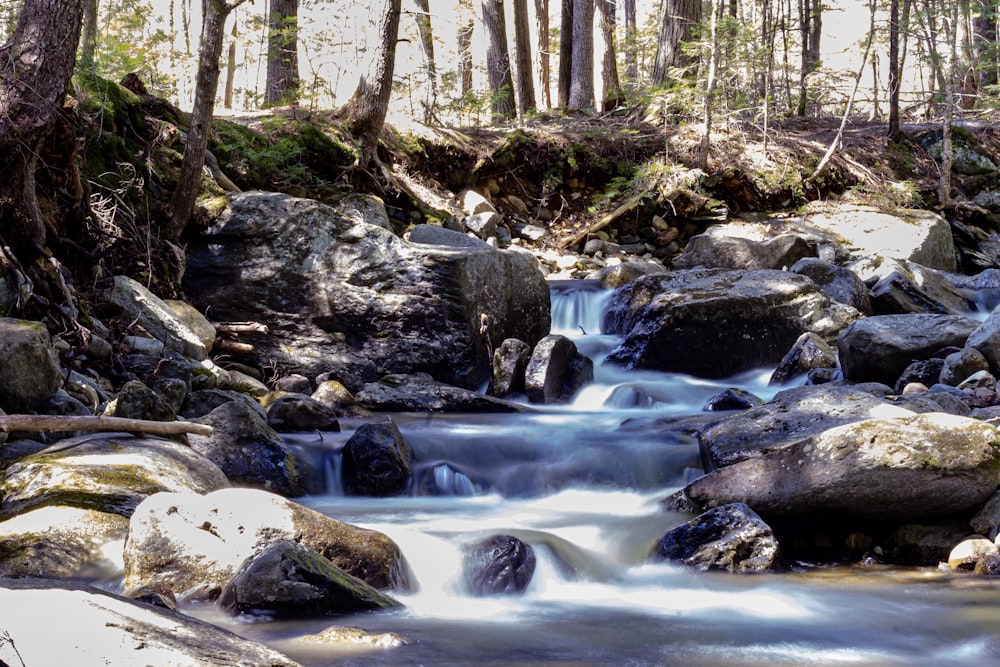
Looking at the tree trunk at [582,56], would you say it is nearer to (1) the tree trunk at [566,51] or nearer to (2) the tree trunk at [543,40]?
(1) the tree trunk at [566,51]

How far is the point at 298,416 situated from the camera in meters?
6.99

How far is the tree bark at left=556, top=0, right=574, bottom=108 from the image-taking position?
1883cm

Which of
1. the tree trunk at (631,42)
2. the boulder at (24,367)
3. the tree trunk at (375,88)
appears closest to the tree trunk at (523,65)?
the tree trunk at (631,42)

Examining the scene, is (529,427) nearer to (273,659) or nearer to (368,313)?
(368,313)

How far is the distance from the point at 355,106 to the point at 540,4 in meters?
11.3

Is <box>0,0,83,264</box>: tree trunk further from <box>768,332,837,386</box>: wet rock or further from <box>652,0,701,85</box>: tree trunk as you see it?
<box>652,0,701,85</box>: tree trunk

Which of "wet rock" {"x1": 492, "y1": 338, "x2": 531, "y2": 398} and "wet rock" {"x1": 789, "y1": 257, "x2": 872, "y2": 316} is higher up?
"wet rock" {"x1": 789, "y1": 257, "x2": 872, "y2": 316}

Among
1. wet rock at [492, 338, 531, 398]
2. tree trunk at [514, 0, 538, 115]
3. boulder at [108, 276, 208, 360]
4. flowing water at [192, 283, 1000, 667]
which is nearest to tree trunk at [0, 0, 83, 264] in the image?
boulder at [108, 276, 208, 360]

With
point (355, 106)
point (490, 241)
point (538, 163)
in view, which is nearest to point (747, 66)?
point (538, 163)

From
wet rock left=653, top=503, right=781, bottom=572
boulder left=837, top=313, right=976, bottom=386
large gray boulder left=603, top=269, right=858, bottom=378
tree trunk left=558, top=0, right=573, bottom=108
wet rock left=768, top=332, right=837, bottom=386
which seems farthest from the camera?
tree trunk left=558, top=0, right=573, bottom=108

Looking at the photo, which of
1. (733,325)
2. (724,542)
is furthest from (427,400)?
(724,542)

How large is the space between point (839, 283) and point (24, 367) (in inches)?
350

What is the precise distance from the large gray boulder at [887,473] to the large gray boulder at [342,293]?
4557 millimetres

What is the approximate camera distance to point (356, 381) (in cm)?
902
